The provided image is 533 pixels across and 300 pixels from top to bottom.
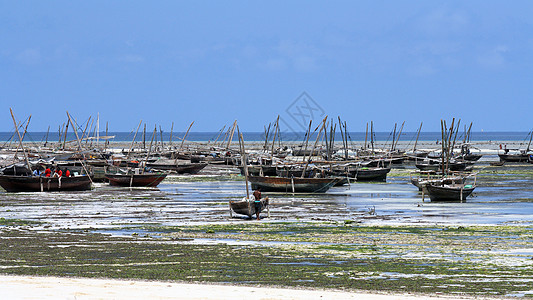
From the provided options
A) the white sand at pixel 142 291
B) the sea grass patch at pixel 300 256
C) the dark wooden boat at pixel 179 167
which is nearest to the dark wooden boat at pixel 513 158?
the dark wooden boat at pixel 179 167

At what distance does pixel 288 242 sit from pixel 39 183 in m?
24.4

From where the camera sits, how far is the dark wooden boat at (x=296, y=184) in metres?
41.1

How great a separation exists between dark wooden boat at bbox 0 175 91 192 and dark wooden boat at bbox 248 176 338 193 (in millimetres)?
9748

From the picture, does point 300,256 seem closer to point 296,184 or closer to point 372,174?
point 296,184

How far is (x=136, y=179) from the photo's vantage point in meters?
45.2

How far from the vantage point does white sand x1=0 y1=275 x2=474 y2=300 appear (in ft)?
41.7

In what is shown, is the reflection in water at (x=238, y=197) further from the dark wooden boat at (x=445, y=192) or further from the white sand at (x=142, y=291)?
the white sand at (x=142, y=291)

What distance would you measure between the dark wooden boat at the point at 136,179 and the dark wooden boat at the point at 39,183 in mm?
4013

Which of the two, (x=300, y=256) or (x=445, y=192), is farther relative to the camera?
(x=445, y=192)

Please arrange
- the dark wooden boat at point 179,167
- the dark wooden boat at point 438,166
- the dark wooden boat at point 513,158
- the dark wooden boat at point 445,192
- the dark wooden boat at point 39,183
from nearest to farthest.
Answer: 1. the dark wooden boat at point 445,192
2. the dark wooden boat at point 39,183
3. the dark wooden boat at point 179,167
4. the dark wooden boat at point 438,166
5. the dark wooden boat at point 513,158

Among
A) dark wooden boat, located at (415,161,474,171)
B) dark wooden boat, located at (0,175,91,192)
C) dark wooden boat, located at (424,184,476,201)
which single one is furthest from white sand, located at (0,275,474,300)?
dark wooden boat, located at (415,161,474,171)

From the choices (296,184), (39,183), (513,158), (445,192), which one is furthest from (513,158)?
(39,183)

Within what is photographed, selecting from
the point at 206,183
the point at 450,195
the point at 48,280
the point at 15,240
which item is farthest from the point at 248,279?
the point at 206,183

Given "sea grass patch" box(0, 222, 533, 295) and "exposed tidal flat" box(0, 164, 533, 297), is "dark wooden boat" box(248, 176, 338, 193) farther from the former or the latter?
"sea grass patch" box(0, 222, 533, 295)
